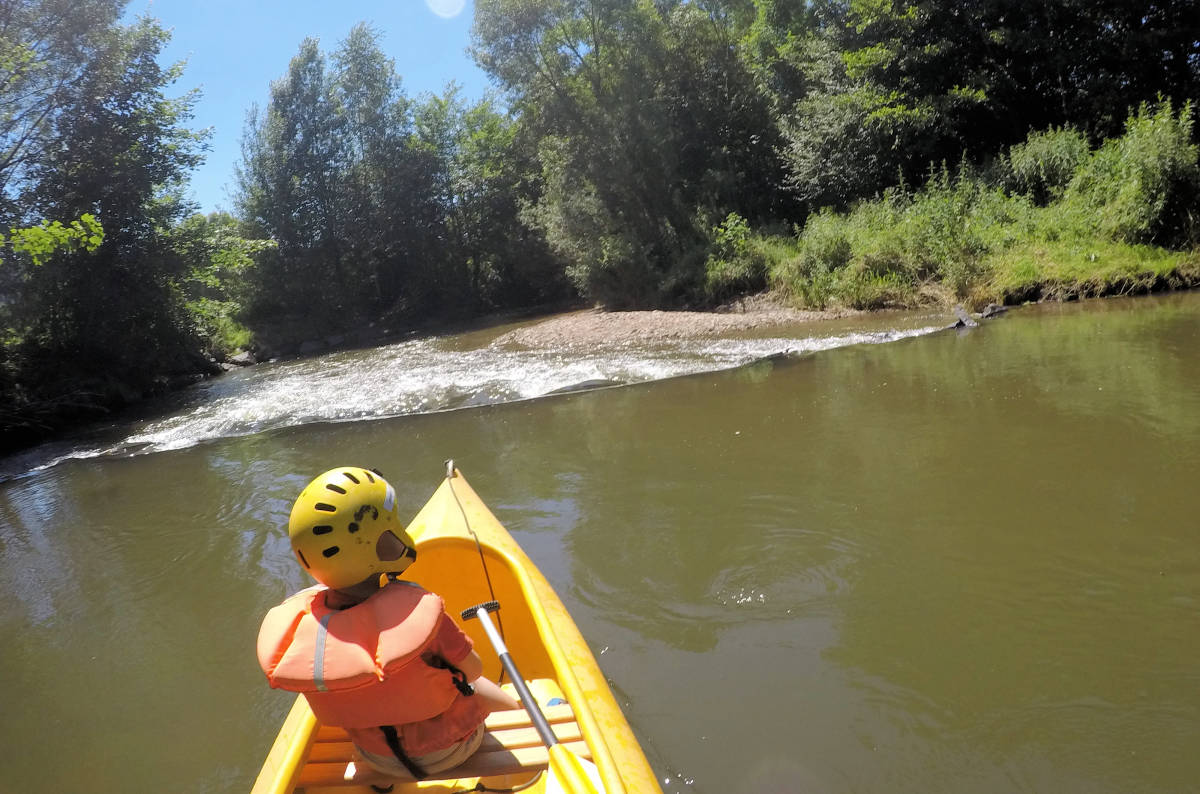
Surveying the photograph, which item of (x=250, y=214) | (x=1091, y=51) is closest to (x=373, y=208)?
(x=250, y=214)

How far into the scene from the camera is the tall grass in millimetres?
10656

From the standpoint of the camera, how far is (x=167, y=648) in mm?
4180

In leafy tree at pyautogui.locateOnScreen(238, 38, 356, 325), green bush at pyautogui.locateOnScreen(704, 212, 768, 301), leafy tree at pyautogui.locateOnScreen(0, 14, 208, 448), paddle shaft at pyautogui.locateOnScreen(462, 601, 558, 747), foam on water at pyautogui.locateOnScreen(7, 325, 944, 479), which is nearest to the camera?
paddle shaft at pyautogui.locateOnScreen(462, 601, 558, 747)

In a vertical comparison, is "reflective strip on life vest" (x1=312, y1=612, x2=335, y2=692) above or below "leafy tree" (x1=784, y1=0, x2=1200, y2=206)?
below

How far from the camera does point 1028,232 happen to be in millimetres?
11812

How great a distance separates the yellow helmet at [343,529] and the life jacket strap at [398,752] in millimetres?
444

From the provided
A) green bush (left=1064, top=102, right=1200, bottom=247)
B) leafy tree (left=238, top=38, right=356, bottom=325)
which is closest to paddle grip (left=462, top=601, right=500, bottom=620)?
green bush (left=1064, top=102, right=1200, bottom=247)

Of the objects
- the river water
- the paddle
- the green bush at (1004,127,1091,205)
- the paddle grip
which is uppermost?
the green bush at (1004,127,1091,205)

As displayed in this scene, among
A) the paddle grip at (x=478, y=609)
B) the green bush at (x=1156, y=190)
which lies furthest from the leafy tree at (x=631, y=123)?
the paddle grip at (x=478, y=609)

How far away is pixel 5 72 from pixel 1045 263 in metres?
18.8

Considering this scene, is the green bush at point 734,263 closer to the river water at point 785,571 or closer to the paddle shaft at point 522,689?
the river water at point 785,571

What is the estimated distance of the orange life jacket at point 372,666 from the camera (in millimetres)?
1812

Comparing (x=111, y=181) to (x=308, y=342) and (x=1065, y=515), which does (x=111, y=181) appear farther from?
(x=1065, y=515)

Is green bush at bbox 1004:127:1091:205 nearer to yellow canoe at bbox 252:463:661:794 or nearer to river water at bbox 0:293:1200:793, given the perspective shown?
river water at bbox 0:293:1200:793
